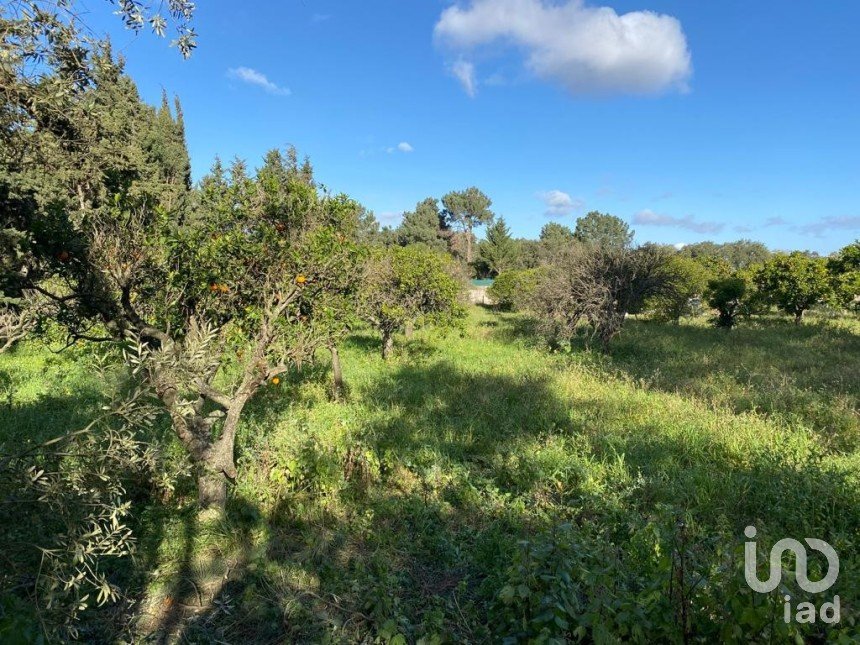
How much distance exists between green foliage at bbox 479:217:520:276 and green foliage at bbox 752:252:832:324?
2921cm

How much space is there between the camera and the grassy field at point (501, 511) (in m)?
2.86

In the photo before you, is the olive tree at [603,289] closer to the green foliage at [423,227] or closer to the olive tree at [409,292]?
the olive tree at [409,292]

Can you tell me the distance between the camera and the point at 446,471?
Answer: 5785 mm

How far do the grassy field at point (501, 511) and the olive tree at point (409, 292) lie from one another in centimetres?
347

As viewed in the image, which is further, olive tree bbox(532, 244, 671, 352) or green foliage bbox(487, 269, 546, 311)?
green foliage bbox(487, 269, 546, 311)

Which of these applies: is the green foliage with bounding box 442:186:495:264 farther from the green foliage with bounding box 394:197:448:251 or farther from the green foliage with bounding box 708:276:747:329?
the green foliage with bounding box 708:276:747:329

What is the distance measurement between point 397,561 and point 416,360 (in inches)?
340

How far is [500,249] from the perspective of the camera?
4850 centimetres

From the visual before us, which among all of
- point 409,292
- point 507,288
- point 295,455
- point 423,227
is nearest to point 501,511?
point 295,455

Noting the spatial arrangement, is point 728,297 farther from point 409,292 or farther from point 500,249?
point 500,249

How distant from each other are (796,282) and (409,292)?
16945mm

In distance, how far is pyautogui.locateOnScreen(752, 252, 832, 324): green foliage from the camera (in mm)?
18597

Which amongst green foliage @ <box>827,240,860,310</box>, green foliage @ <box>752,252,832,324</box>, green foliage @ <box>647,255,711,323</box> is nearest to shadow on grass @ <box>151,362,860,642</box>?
green foliage @ <box>827,240,860,310</box>

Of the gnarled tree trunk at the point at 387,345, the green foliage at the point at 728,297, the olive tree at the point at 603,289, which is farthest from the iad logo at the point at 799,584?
the green foliage at the point at 728,297
